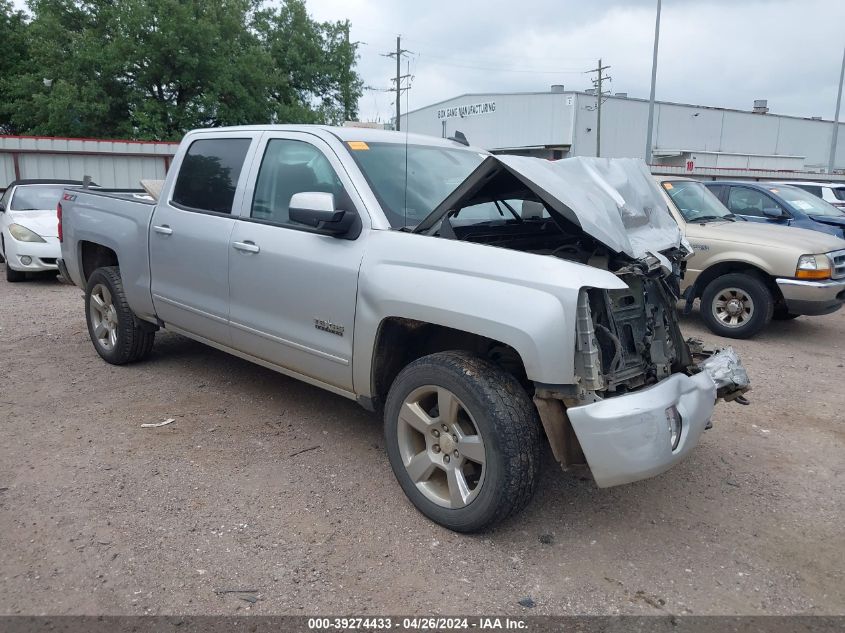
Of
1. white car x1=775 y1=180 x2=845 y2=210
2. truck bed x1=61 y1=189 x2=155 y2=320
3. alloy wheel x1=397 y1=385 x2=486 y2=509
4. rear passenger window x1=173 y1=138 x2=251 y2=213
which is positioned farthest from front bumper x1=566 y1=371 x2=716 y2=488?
white car x1=775 y1=180 x2=845 y2=210

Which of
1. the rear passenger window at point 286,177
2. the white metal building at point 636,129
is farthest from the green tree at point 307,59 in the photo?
the rear passenger window at point 286,177

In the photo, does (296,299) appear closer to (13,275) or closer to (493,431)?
(493,431)

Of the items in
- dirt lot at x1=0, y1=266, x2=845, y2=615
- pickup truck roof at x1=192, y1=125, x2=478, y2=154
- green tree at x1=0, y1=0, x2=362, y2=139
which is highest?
green tree at x1=0, y1=0, x2=362, y2=139

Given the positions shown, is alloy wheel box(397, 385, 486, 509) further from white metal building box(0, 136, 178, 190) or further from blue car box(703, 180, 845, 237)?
white metal building box(0, 136, 178, 190)

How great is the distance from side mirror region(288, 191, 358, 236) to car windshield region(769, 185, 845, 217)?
8939 mm

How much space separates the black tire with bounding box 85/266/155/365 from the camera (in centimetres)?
548

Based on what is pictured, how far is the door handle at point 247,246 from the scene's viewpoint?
4.12 meters

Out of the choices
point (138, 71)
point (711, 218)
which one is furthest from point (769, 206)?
point (138, 71)

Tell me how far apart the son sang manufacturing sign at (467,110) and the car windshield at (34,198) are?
45465 millimetres

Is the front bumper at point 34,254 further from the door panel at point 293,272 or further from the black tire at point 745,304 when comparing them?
the black tire at point 745,304

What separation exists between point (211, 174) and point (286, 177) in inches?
33.5

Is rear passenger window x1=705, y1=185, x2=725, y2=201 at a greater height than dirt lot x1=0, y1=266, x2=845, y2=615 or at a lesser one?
greater

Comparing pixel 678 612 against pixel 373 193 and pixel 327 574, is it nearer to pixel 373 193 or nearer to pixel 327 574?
pixel 327 574

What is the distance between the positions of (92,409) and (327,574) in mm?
2727
